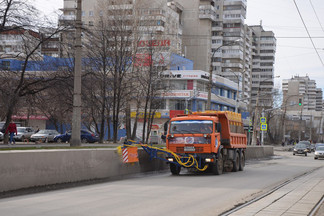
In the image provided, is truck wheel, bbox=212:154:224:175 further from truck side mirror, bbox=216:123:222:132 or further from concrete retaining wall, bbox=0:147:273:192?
concrete retaining wall, bbox=0:147:273:192

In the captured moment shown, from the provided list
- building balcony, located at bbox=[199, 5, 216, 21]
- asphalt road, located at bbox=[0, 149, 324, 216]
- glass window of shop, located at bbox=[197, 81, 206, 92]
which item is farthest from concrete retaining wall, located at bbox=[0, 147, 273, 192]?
building balcony, located at bbox=[199, 5, 216, 21]

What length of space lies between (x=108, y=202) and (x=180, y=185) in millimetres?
4988

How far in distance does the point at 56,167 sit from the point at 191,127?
7.82 m

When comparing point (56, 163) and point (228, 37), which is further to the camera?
point (228, 37)

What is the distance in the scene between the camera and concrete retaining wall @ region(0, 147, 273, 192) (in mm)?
12812

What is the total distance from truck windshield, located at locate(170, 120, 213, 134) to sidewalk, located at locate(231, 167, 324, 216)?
6104mm

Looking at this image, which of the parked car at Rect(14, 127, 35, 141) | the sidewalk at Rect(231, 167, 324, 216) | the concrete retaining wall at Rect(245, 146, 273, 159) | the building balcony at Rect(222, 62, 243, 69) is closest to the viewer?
the sidewalk at Rect(231, 167, 324, 216)

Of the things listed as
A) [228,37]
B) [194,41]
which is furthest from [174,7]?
[228,37]

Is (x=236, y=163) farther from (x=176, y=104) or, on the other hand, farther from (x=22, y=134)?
(x=176, y=104)

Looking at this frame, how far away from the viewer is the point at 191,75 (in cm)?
7794

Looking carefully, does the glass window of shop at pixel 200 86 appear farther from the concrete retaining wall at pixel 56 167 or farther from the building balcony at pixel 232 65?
the concrete retaining wall at pixel 56 167

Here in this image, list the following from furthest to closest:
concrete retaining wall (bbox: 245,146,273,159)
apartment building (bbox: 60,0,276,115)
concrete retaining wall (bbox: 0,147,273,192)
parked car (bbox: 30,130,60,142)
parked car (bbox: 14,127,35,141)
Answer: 1. apartment building (bbox: 60,0,276,115)
2. parked car (bbox: 14,127,35,141)
3. parked car (bbox: 30,130,60,142)
4. concrete retaining wall (bbox: 245,146,273,159)
5. concrete retaining wall (bbox: 0,147,273,192)

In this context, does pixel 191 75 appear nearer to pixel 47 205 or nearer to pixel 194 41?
pixel 194 41

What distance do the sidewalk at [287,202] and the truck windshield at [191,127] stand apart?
A: 610 centimetres
